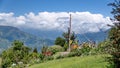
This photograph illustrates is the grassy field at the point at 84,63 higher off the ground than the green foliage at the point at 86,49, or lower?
lower

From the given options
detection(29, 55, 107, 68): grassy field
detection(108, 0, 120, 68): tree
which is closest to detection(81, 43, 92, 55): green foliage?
detection(29, 55, 107, 68): grassy field

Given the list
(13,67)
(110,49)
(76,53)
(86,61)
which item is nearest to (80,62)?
(86,61)

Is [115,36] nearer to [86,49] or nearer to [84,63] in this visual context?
[84,63]

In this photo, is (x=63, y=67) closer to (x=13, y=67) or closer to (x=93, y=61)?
(x=93, y=61)

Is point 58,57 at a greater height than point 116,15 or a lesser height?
lesser

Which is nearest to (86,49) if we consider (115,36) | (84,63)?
(84,63)

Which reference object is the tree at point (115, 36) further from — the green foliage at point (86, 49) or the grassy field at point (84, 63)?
the green foliage at point (86, 49)

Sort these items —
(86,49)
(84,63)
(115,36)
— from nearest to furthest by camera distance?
1. (115,36)
2. (84,63)
3. (86,49)

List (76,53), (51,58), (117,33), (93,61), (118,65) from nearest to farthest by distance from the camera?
(117,33), (118,65), (93,61), (76,53), (51,58)

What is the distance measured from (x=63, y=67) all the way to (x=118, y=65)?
7.22m

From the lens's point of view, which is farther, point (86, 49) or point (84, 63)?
point (86, 49)

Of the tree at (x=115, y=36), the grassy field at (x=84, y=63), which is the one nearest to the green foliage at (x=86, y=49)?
the grassy field at (x=84, y=63)

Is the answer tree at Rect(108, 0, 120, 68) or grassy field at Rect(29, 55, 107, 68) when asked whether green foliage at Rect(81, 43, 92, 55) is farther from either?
tree at Rect(108, 0, 120, 68)

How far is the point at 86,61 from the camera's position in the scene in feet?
74.9
